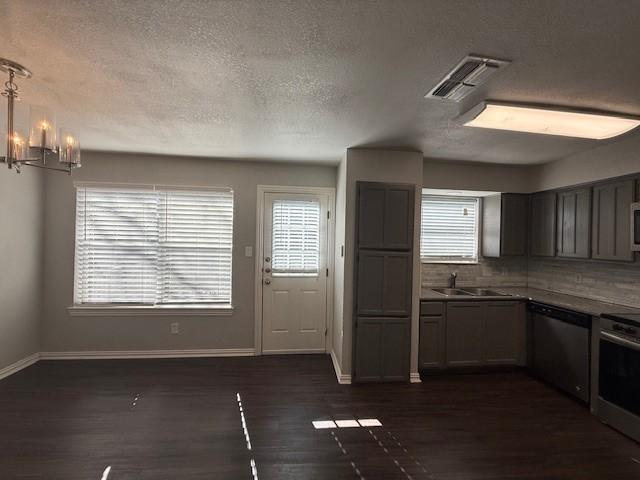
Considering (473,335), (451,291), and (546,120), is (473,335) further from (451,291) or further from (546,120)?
(546,120)

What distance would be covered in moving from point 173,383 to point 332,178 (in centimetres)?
285

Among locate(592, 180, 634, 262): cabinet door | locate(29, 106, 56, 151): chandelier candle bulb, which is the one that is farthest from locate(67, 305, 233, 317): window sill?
locate(592, 180, 634, 262): cabinet door

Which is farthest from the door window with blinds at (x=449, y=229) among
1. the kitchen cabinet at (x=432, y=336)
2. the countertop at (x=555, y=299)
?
the kitchen cabinet at (x=432, y=336)

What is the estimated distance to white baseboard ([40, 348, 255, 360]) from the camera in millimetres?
3959

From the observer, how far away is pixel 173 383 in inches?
134

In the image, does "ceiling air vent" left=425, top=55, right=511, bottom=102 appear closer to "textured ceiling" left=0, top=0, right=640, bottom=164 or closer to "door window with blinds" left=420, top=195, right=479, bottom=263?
"textured ceiling" left=0, top=0, right=640, bottom=164

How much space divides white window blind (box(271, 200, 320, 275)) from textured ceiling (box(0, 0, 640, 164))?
1.47 m

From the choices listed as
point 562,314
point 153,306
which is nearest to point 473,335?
point 562,314

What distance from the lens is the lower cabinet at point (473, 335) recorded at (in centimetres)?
363

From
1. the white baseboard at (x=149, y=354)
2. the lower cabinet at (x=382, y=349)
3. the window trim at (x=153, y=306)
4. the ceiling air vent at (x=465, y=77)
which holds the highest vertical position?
the ceiling air vent at (x=465, y=77)

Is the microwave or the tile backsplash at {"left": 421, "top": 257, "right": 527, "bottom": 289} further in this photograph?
the tile backsplash at {"left": 421, "top": 257, "right": 527, "bottom": 289}

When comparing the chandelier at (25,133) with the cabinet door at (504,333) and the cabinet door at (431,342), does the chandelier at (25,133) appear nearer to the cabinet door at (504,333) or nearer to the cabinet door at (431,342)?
the cabinet door at (431,342)

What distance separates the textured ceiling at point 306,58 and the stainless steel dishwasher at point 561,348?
68.6 inches

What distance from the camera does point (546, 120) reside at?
2.43 m
